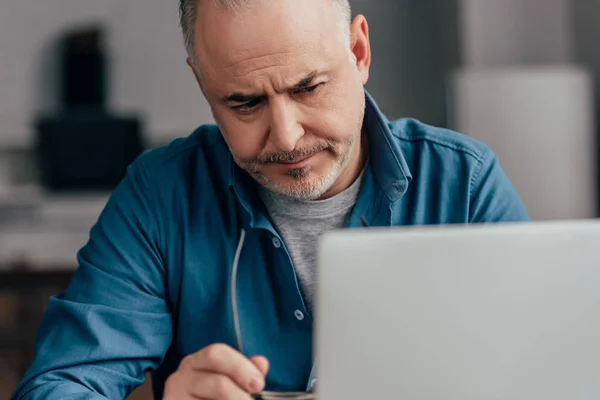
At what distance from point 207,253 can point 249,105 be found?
251mm

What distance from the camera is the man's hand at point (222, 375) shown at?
0.77 metres

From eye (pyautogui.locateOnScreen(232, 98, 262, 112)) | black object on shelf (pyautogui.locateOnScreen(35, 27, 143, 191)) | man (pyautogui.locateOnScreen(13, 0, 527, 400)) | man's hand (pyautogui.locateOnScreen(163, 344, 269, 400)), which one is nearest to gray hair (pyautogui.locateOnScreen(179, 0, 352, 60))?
man (pyautogui.locateOnScreen(13, 0, 527, 400))

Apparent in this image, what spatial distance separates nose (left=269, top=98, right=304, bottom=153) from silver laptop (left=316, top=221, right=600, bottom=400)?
1.48ft

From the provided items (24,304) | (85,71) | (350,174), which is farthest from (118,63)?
(350,174)

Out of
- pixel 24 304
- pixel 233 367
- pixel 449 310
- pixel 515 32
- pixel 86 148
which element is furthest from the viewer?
pixel 86 148

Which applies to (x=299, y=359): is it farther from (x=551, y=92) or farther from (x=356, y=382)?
(x=551, y=92)

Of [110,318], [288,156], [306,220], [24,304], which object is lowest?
[24,304]

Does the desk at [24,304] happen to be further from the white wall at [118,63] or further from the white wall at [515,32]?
the white wall at [515,32]

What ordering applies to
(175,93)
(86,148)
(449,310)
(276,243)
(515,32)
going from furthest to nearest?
1. (175,93)
2. (86,148)
3. (515,32)
4. (276,243)
5. (449,310)

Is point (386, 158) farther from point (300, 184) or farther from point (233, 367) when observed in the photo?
point (233, 367)

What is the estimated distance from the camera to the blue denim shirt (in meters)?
1.09

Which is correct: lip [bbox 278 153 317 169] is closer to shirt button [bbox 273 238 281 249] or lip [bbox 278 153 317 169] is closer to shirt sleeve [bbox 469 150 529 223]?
shirt button [bbox 273 238 281 249]

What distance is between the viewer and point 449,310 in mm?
604

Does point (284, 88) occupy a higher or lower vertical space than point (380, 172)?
higher
